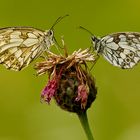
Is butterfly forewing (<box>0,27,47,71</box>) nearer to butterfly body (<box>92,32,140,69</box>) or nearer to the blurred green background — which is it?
butterfly body (<box>92,32,140,69</box>)

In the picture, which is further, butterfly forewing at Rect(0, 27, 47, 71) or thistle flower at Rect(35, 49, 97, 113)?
butterfly forewing at Rect(0, 27, 47, 71)

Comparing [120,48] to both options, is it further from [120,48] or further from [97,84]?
[97,84]

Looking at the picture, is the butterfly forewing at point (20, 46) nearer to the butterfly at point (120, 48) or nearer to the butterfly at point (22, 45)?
the butterfly at point (22, 45)


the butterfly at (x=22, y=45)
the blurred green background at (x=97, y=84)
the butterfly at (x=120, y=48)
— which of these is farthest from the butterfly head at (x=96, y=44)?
the blurred green background at (x=97, y=84)

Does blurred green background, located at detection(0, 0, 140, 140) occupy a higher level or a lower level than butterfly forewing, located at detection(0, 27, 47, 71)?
higher

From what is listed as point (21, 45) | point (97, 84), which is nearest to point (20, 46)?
point (21, 45)

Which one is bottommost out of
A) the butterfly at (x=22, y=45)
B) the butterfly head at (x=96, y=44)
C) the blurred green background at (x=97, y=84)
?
the butterfly head at (x=96, y=44)

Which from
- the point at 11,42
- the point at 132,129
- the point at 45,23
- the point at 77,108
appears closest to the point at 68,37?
the point at 45,23

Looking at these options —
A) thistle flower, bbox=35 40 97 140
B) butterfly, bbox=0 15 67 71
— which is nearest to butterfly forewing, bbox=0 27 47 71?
butterfly, bbox=0 15 67 71
